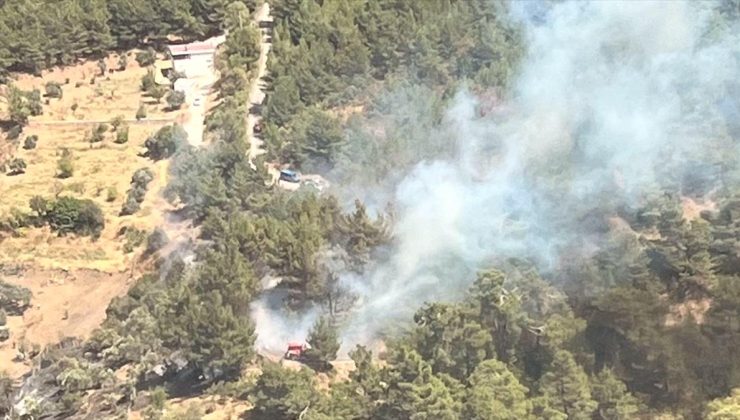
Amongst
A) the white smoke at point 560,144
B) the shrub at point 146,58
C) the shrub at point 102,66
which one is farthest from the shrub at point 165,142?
the white smoke at point 560,144

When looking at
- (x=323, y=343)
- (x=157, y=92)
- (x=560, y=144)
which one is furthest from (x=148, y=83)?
(x=323, y=343)

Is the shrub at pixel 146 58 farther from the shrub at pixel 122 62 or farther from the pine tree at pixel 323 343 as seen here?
the pine tree at pixel 323 343

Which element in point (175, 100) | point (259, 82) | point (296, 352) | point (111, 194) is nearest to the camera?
point (296, 352)

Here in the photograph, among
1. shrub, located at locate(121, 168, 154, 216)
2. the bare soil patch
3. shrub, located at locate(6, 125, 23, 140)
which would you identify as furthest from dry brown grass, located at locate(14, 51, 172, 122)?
the bare soil patch

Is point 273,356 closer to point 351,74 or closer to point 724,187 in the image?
point 724,187

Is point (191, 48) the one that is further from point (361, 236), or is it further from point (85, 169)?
point (361, 236)

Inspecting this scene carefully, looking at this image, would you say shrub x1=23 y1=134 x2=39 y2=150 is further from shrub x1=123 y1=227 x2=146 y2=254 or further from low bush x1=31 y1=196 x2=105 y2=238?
shrub x1=123 y1=227 x2=146 y2=254

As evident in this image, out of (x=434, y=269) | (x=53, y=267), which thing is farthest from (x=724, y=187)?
(x=53, y=267)
